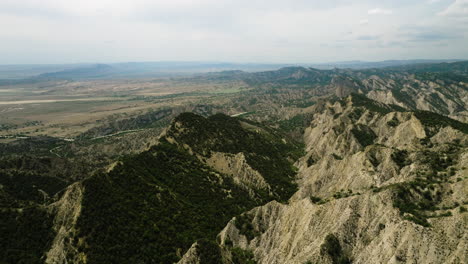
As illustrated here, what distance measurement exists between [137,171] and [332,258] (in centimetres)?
5888

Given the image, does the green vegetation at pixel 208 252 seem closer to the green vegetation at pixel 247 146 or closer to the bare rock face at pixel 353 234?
the bare rock face at pixel 353 234

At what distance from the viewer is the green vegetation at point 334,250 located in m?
41.8

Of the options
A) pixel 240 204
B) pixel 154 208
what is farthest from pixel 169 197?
pixel 240 204

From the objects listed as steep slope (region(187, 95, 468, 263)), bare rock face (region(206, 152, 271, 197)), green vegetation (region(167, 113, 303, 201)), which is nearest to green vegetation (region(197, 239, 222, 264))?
steep slope (region(187, 95, 468, 263))

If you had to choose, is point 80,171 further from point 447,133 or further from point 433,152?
point 447,133

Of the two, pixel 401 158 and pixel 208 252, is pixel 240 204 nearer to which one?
pixel 208 252

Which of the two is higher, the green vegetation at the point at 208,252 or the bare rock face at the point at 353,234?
the bare rock face at the point at 353,234

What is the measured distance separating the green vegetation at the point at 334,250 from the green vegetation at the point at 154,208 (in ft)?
64.9

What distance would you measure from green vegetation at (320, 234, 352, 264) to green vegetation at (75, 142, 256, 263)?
64.9ft

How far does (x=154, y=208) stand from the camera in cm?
7406

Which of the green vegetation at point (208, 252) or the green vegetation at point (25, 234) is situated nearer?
the green vegetation at point (208, 252)

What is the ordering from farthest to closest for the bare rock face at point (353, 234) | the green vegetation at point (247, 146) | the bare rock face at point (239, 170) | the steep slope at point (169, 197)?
the green vegetation at point (247, 146) → the bare rock face at point (239, 170) → the steep slope at point (169, 197) → the bare rock face at point (353, 234)

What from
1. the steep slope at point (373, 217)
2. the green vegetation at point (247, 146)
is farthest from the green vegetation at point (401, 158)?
the green vegetation at point (247, 146)

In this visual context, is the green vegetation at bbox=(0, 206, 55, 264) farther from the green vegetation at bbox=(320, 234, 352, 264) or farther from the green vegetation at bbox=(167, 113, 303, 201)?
the green vegetation at bbox=(167, 113, 303, 201)
